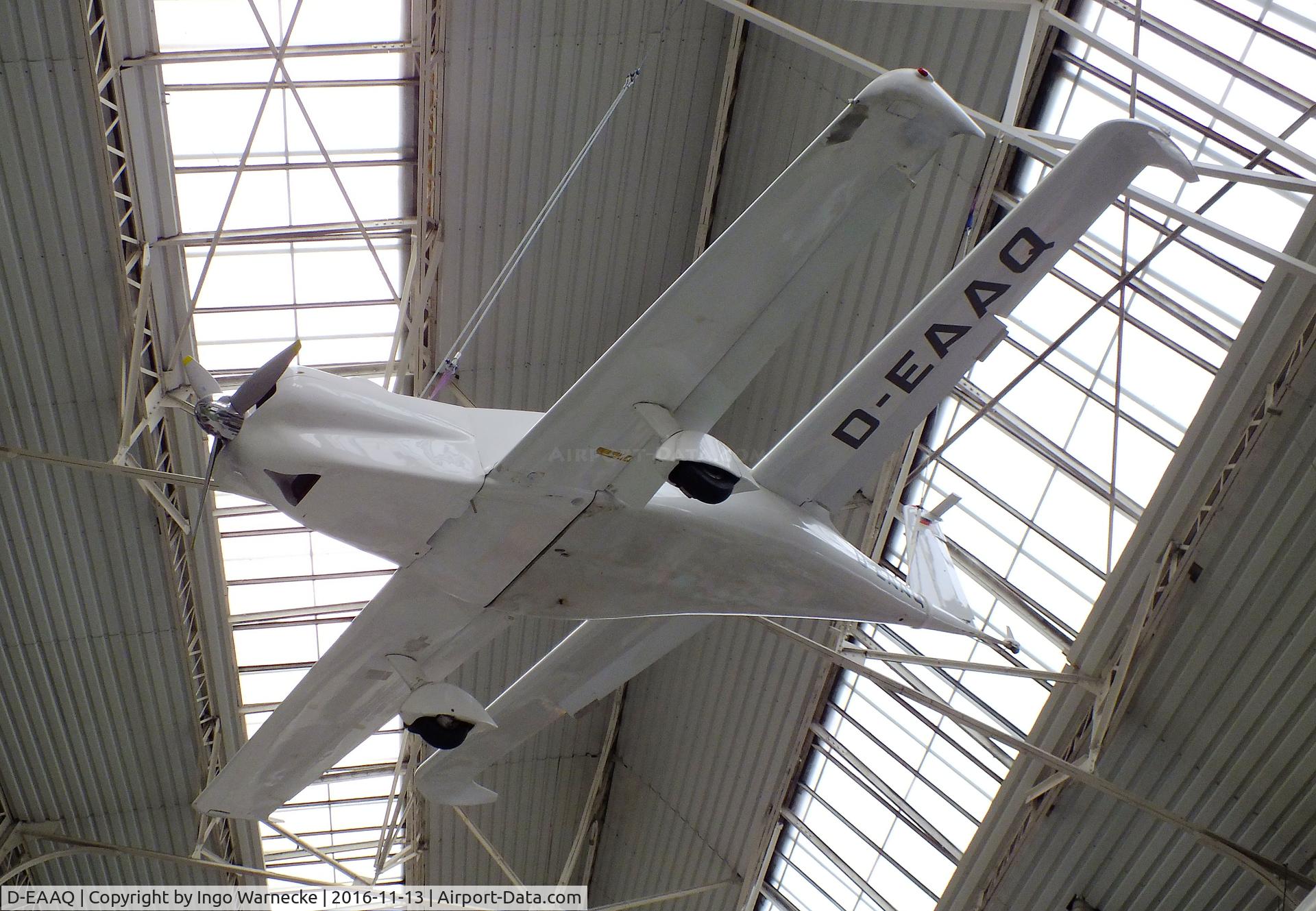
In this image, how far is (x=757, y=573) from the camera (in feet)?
28.6

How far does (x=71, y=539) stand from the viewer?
15328 millimetres

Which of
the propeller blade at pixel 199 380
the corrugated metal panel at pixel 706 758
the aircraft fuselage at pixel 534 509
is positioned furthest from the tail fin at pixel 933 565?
the corrugated metal panel at pixel 706 758

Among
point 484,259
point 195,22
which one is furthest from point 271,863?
point 195,22

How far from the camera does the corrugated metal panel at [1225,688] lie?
1109 centimetres

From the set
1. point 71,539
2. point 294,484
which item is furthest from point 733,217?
point 71,539

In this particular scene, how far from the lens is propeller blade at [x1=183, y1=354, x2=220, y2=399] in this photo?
7.84 metres

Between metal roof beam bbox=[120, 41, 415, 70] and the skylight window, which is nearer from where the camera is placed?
metal roof beam bbox=[120, 41, 415, 70]

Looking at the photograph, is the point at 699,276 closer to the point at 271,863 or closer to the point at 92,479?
the point at 92,479

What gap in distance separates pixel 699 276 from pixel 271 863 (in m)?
18.6

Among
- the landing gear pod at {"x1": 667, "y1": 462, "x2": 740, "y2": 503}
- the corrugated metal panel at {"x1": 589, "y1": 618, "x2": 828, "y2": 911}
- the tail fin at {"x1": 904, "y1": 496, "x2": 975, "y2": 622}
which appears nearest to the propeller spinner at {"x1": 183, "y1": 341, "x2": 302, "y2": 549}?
the landing gear pod at {"x1": 667, "y1": 462, "x2": 740, "y2": 503}

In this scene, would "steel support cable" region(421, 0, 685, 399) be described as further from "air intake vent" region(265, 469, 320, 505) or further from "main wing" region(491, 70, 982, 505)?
"main wing" region(491, 70, 982, 505)

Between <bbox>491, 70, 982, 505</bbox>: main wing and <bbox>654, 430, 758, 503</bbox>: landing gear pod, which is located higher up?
<bbox>491, 70, 982, 505</bbox>: main wing

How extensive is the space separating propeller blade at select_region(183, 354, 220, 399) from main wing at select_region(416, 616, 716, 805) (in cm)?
360

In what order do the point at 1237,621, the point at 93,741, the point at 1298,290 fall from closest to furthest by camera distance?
1. the point at 1298,290
2. the point at 1237,621
3. the point at 93,741
